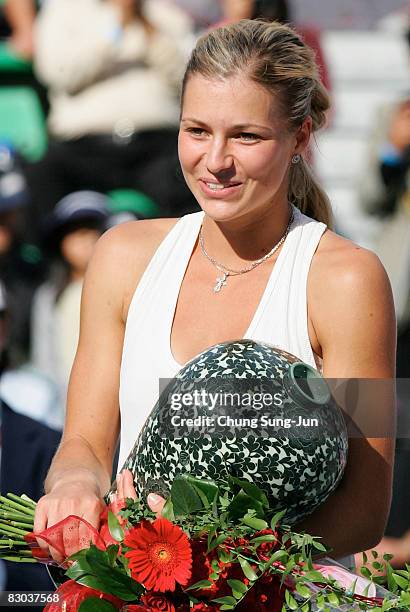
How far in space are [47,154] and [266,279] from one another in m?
3.08

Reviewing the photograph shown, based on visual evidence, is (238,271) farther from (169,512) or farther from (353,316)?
(169,512)

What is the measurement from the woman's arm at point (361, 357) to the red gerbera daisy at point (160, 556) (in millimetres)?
421

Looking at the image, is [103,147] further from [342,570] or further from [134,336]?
[342,570]

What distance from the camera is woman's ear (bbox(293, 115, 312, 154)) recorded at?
2.24m

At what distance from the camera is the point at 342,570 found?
67.8 inches

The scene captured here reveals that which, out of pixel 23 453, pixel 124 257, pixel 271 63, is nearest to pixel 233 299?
pixel 124 257

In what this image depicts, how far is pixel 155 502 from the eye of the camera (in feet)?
5.62

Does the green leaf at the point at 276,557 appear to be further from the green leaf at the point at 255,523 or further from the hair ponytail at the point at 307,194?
the hair ponytail at the point at 307,194

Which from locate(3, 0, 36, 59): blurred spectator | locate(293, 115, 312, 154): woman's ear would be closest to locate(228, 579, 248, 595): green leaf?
locate(293, 115, 312, 154): woman's ear

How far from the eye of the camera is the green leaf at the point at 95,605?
1.59m

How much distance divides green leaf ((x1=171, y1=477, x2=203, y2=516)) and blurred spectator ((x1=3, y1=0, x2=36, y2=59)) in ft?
12.9

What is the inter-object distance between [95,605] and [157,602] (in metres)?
0.09

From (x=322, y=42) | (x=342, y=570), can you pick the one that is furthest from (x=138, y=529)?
(x=322, y=42)

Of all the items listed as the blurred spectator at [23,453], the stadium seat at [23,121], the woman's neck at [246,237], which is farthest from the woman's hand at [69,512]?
the stadium seat at [23,121]
